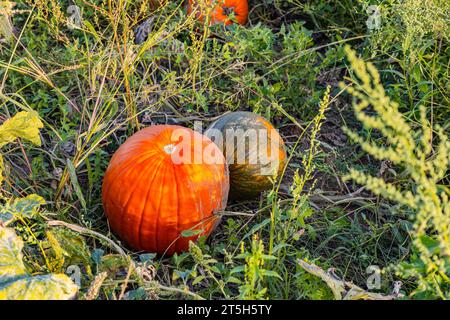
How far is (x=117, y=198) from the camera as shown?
2607 mm

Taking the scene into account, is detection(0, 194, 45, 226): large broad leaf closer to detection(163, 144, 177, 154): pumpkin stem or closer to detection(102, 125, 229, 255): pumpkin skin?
detection(102, 125, 229, 255): pumpkin skin

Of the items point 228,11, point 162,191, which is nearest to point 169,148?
point 162,191

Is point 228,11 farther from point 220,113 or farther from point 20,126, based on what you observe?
point 20,126

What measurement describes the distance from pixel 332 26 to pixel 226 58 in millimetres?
659

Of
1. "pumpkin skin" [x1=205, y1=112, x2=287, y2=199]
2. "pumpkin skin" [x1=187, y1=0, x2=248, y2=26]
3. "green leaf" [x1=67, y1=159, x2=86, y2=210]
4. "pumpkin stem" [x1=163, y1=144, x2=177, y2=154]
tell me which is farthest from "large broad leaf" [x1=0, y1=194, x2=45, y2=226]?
"pumpkin skin" [x1=187, y1=0, x2=248, y2=26]

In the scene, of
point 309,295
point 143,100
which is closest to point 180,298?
point 309,295

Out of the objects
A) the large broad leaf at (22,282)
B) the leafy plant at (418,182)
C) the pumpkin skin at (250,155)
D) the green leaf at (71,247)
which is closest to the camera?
the leafy plant at (418,182)

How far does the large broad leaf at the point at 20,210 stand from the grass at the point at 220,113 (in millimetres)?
76

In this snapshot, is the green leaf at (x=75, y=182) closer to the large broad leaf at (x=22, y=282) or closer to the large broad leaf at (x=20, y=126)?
the large broad leaf at (x=20, y=126)

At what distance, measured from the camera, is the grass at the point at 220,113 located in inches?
97.7

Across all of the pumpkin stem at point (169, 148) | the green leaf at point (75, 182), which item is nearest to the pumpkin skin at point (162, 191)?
the pumpkin stem at point (169, 148)

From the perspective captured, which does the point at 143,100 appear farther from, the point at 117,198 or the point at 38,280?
the point at 38,280

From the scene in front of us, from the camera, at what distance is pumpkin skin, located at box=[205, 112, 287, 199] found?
2.88m

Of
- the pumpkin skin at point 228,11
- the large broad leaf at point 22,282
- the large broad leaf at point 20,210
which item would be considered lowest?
the large broad leaf at point 22,282
